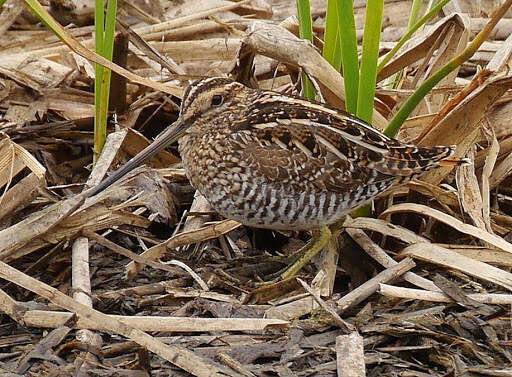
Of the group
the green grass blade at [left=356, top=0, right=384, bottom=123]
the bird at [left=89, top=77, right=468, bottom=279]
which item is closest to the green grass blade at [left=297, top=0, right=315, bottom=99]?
the bird at [left=89, top=77, right=468, bottom=279]

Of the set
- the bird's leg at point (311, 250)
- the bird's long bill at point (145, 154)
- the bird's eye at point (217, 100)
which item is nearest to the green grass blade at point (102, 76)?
the bird's long bill at point (145, 154)

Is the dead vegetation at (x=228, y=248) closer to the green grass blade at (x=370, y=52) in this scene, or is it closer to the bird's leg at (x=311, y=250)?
the bird's leg at (x=311, y=250)

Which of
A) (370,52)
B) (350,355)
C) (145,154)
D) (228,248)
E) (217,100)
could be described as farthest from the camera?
(228,248)

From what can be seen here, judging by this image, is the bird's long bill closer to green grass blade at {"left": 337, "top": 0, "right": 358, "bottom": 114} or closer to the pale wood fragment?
green grass blade at {"left": 337, "top": 0, "right": 358, "bottom": 114}

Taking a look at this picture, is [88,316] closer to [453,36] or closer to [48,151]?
[48,151]

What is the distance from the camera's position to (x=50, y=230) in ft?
13.6

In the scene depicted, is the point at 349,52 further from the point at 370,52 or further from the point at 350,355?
the point at 350,355

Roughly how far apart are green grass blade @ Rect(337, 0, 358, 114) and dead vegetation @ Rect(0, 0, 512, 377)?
0.17 meters

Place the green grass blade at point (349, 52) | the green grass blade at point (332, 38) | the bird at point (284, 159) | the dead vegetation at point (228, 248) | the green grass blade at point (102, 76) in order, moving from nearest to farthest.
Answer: the dead vegetation at point (228, 248) → the green grass blade at point (349, 52) → the bird at point (284, 159) → the green grass blade at point (102, 76) → the green grass blade at point (332, 38)

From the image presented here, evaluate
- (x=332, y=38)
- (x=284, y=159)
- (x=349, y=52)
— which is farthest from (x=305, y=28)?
(x=284, y=159)

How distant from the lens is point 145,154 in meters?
4.31

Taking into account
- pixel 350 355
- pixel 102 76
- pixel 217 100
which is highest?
pixel 102 76

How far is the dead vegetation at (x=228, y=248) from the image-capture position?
143 inches

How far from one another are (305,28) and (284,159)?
75 cm
